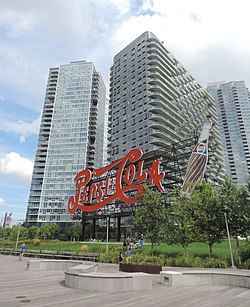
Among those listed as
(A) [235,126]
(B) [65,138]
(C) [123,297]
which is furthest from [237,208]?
(A) [235,126]

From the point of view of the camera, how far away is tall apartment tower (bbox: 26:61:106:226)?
4205 inches

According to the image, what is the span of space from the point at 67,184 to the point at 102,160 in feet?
104

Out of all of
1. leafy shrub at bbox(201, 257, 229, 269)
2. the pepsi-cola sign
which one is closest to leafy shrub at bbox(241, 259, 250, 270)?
leafy shrub at bbox(201, 257, 229, 269)

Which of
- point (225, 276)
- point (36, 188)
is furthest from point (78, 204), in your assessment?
point (36, 188)

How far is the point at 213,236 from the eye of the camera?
2189 centimetres

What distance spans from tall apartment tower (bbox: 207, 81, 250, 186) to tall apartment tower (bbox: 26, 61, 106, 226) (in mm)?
77158

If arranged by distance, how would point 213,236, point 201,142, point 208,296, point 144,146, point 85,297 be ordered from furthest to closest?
point 144,146, point 201,142, point 213,236, point 208,296, point 85,297

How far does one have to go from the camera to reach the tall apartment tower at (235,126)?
14081 cm

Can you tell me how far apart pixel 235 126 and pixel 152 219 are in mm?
144863

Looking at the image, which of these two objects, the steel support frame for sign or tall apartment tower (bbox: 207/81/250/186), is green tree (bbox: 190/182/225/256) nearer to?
the steel support frame for sign

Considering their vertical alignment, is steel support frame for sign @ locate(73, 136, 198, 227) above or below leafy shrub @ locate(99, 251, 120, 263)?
above

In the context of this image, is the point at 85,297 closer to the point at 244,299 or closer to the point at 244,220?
the point at 244,299

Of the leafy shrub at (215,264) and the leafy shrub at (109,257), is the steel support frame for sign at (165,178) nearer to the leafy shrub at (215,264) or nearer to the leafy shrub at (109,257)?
the leafy shrub at (109,257)

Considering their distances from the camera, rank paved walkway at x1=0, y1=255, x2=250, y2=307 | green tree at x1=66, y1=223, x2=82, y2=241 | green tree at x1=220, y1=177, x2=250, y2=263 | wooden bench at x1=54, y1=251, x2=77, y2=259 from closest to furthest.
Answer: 1. paved walkway at x1=0, y1=255, x2=250, y2=307
2. green tree at x1=220, y1=177, x2=250, y2=263
3. wooden bench at x1=54, y1=251, x2=77, y2=259
4. green tree at x1=66, y1=223, x2=82, y2=241
